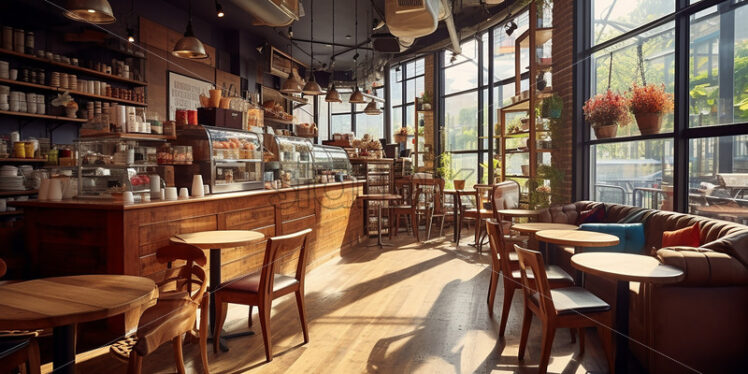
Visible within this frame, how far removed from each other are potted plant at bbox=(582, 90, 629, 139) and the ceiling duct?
3529 millimetres

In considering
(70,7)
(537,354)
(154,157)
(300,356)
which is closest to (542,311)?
(537,354)

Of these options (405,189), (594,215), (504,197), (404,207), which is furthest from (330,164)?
(594,215)

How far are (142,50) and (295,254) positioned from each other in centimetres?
428

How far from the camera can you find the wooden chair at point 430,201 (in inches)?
313

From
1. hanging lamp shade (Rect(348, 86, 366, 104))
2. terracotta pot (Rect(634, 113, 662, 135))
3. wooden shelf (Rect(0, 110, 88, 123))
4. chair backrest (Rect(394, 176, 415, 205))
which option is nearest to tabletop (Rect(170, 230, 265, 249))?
wooden shelf (Rect(0, 110, 88, 123))

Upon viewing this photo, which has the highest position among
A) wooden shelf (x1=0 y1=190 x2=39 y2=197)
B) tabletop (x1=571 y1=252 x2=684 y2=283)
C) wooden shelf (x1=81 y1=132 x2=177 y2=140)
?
wooden shelf (x1=81 y1=132 x2=177 y2=140)

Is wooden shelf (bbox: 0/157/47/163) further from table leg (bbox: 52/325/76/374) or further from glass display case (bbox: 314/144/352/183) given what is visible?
table leg (bbox: 52/325/76/374)

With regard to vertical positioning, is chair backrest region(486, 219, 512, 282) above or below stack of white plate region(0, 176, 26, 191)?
below

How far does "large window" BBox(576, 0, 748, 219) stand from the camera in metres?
3.58

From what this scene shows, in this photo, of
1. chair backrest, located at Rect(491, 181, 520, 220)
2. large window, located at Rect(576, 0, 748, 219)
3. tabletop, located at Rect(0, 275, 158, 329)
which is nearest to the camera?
tabletop, located at Rect(0, 275, 158, 329)

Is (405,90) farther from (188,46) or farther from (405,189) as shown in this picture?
(188,46)

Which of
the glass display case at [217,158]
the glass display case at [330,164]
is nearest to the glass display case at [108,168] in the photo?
the glass display case at [217,158]

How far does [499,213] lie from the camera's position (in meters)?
5.66

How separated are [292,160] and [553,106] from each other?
11.9 ft
